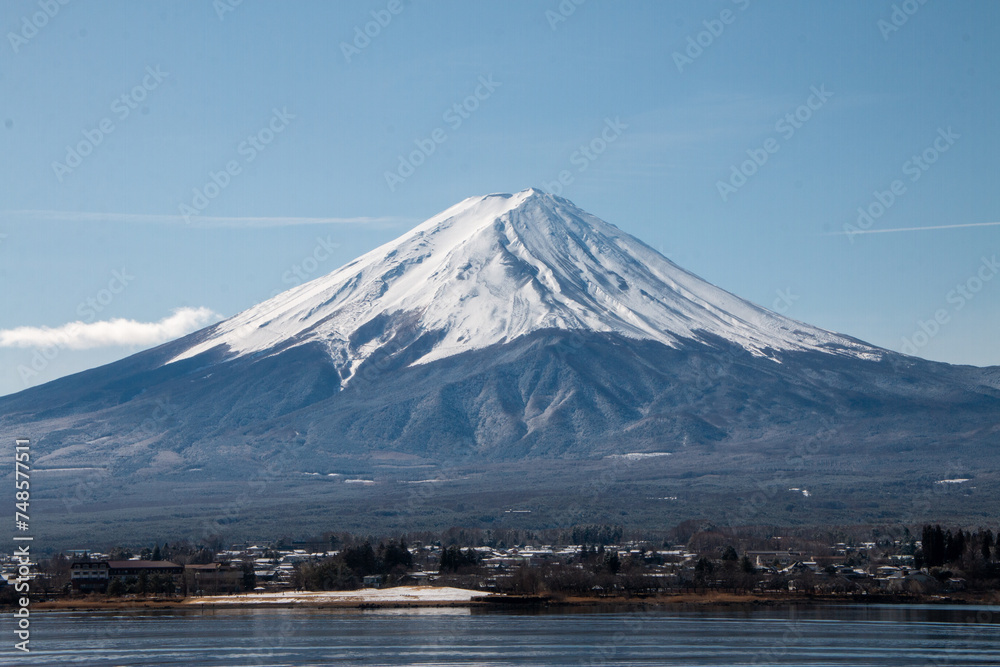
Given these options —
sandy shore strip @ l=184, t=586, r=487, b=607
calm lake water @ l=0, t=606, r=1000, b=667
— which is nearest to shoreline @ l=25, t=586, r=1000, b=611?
sandy shore strip @ l=184, t=586, r=487, b=607

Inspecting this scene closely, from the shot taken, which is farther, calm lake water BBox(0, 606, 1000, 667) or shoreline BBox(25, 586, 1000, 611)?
shoreline BBox(25, 586, 1000, 611)

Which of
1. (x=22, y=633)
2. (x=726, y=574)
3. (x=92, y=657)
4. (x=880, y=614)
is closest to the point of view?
(x=92, y=657)

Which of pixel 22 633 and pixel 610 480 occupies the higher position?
pixel 610 480

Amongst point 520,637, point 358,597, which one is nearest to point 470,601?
point 358,597

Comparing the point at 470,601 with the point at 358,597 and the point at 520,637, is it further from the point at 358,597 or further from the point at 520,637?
the point at 520,637

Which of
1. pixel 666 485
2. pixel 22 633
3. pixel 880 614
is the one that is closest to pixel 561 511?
pixel 666 485

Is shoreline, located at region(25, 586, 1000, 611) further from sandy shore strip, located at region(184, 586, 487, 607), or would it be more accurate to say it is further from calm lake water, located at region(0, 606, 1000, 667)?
calm lake water, located at region(0, 606, 1000, 667)

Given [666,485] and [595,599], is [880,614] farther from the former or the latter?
Result: [666,485]

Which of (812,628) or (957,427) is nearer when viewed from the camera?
(812,628)
